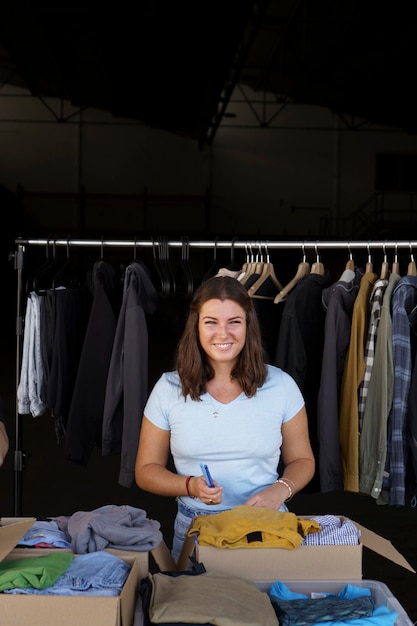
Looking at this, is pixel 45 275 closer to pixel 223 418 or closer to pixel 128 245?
pixel 128 245

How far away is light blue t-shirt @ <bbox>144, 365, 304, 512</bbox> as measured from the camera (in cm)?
214

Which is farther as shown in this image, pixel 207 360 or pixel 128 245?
pixel 128 245

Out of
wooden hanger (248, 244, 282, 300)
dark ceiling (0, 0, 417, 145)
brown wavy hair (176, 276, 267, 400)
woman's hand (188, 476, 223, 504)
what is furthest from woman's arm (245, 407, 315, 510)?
dark ceiling (0, 0, 417, 145)

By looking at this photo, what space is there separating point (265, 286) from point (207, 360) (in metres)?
1.20

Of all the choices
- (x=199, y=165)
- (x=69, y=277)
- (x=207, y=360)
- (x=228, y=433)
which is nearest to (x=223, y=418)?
(x=228, y=433)

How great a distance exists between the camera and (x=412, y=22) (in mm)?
11305

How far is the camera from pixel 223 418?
2164 millimetres

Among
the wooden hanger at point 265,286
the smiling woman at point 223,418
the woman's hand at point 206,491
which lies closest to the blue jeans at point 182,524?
the smiling woman at point 223,418

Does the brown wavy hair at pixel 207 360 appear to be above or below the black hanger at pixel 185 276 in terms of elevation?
below

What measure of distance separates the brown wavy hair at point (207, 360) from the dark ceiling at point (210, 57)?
8.78 meters

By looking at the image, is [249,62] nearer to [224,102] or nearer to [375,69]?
[224,102]

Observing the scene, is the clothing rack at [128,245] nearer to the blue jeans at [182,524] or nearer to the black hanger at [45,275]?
the black hanger at [45,275]

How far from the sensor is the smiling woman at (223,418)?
7.02 feet

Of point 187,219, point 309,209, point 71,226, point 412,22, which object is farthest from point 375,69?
point 71,226
